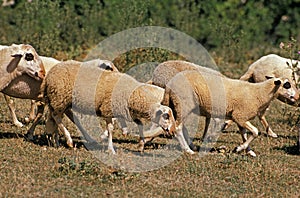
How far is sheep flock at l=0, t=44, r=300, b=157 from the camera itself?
371 inches

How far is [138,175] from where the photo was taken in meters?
8.30

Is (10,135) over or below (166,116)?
below

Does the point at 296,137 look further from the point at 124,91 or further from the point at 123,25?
the point at 123,25

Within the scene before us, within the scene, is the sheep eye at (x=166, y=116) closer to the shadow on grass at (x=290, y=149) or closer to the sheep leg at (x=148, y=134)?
the sheep leg at (x=148, y=134)

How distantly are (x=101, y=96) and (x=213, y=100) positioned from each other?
161cm

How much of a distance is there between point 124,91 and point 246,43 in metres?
11.8

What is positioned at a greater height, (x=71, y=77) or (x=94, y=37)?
(x=71, y=77)

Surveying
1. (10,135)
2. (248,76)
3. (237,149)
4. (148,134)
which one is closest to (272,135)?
(248,76)

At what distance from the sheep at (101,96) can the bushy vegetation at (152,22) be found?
276 inches

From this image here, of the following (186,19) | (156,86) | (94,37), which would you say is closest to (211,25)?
(186,19)

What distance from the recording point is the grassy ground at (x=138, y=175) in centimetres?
765

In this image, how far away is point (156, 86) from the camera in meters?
10.1

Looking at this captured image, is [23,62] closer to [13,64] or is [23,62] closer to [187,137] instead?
[13,64]

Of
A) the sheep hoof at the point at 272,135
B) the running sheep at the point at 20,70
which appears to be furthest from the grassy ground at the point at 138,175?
the sheep hoof at the point at 272,135
